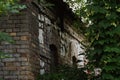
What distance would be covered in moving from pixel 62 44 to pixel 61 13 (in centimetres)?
91

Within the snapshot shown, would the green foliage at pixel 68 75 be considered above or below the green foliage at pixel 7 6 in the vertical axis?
below

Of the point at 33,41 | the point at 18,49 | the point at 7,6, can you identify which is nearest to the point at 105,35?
the point at 33,41

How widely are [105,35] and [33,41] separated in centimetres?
170

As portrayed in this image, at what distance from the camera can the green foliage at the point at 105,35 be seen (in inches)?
270

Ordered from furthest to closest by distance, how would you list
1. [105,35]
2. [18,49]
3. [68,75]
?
1. [68,75]
2. [18,49]
3. [105,35]

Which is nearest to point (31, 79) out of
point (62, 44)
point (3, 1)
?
point (3, 1)

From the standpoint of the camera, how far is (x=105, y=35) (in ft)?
23.1

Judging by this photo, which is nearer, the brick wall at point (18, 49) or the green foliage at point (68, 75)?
the brick wall at point (18, 49)

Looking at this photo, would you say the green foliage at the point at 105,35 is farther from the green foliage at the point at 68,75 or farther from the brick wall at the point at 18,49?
the brick wall at the point at 18,49

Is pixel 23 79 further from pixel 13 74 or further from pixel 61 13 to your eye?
pixel 61 13

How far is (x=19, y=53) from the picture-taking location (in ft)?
25.2

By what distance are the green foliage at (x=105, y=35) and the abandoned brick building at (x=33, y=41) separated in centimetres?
125

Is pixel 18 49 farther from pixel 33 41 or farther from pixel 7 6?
pixel 7 6

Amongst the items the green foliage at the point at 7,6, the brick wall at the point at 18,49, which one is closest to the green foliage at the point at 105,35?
the brick wall at the point at 18,49
